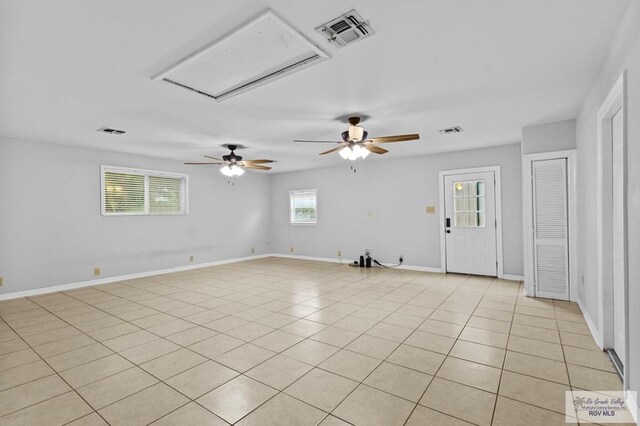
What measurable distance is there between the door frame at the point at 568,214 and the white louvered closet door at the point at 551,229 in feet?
0.15

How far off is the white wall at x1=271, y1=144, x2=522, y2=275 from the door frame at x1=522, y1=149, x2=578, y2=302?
49.8 inches

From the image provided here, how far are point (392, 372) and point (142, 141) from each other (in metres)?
5.32

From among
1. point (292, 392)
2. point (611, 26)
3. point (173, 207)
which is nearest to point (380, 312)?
point (292, 392)

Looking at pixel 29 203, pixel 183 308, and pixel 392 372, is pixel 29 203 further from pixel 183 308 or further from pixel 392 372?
pixel 392 372

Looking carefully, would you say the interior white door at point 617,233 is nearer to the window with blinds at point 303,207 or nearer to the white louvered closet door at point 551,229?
the white louvered closet door at point 551,229

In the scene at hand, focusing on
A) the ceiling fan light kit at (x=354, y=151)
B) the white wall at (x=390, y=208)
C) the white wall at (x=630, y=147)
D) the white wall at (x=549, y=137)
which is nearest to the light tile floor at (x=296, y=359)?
the white wall at (x=630, y=147)

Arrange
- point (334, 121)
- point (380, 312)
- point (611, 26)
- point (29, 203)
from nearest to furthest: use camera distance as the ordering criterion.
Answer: point (611, 26), point (380, 312), point (334, 121), point (29, 203)

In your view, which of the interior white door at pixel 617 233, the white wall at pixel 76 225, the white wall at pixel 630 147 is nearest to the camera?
the white wall at pixel 630 147

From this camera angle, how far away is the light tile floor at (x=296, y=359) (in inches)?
79.7

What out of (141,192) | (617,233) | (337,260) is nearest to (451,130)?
(617,233)

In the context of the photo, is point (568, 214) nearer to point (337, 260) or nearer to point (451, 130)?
point (451, 130)

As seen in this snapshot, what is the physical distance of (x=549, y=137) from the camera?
4.47 m

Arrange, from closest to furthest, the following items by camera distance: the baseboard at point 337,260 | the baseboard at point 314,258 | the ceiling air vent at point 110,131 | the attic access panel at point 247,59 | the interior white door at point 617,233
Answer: the attic access panel at point 247,59, the interior white door at point 617,233, the ceiling air vent at point 110,131, the baseboard at point 337,260, the baseboard at point 314,258

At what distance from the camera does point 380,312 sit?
3992 mm
